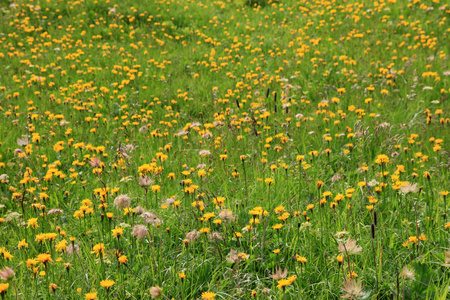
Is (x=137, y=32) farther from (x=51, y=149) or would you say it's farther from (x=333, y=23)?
(x=51, y=149)

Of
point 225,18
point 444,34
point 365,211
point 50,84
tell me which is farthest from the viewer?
point 225,18

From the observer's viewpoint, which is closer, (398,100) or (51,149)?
(51,149)

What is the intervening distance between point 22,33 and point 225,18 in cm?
428

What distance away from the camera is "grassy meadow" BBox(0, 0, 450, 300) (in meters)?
1.99

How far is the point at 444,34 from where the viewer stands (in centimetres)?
627

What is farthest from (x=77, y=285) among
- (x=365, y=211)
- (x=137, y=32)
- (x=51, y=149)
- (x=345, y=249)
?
(x=137, y=32)

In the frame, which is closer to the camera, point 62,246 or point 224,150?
point 62,246

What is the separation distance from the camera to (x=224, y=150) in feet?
11.0

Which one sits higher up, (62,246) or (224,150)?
(62,246)

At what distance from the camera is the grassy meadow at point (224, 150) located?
6.53 ft

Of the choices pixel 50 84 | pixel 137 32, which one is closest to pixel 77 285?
pixel 50 84

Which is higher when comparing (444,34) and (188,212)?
(444,34)

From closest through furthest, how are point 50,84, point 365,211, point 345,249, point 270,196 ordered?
1. point 345,249
2. point 365,211
3. point 270,196
4. point 50,84

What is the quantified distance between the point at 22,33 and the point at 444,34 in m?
7.74
